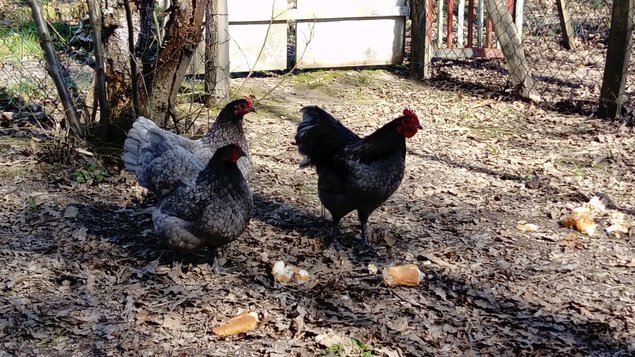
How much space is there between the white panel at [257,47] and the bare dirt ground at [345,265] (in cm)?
256

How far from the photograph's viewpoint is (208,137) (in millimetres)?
5012

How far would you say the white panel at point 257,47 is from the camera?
881 cm

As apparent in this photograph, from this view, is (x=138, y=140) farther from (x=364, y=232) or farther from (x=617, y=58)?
(x=617, y=58)

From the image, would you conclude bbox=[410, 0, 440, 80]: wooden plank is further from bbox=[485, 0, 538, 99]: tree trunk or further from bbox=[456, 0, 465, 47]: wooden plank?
bbox=[485, 0, 538, 99]: tree trunk

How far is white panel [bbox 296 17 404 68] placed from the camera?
9195mm

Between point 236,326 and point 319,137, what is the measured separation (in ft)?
5.18

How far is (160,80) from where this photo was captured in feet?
17.2

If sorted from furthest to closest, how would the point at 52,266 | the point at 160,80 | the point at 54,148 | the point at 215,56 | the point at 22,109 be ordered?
the point at 215,56
the point at 22,109
the point at 54,148
the point at 160,80
the point at 52,266

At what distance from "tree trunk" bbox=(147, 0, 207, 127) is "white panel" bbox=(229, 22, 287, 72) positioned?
3.45 m

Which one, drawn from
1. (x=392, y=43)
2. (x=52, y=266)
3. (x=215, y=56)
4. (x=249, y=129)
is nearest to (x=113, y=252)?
(x=52, y=266)

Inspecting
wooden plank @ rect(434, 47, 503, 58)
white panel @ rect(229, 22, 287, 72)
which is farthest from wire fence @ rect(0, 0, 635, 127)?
white panel @ rect(229, 22, 287, 72)

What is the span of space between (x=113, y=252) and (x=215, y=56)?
11.8 feet

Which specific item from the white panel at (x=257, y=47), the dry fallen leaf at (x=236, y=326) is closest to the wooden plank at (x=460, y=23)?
the white panel at (x=257, y=47)

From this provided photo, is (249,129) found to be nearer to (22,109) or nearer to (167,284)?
(22,109)
